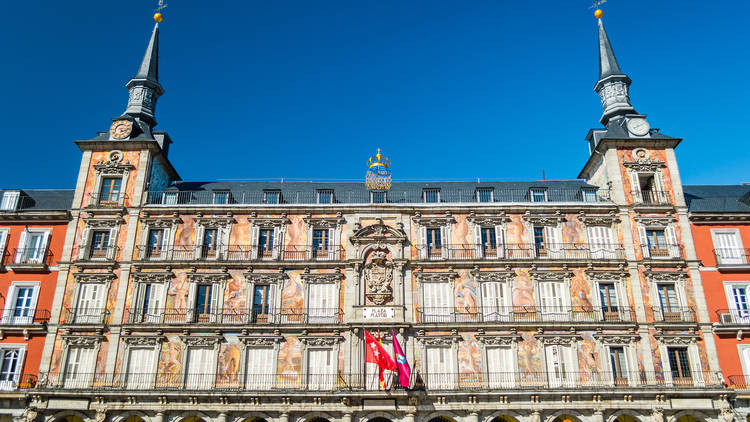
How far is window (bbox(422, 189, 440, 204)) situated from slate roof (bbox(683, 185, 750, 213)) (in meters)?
17.1

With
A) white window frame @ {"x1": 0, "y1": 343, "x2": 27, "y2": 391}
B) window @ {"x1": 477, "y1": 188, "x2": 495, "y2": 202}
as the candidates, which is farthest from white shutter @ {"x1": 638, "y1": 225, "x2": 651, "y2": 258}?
white window frame @ {"x1": 0, "y1": 343, "x2": 27, "y2": 391}

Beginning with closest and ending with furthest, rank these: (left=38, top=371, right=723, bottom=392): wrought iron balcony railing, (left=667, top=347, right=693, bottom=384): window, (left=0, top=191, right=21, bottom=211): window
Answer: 1. (left=38, top=371, right=723, bottom=392): wrought iron balcony railing
2. (left=667, top=347, right=693, bottom=384): window
3. (left=0, top=191, right=21, bottom=211): window

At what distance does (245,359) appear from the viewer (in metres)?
37.2

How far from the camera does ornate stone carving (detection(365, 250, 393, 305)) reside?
126 feet

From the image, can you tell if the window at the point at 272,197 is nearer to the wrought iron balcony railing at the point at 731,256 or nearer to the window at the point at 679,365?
the window at the point at 679,365

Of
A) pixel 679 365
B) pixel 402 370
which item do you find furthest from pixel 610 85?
pixel 402 370

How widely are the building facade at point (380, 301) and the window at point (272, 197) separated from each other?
147 mm

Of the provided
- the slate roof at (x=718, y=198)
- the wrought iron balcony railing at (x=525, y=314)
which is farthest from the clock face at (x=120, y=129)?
the slate roof at (x=718, y=198)

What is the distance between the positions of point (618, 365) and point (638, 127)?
17.2m

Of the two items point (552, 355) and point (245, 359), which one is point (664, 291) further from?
point (245, 359)

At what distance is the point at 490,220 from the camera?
40719 millimetres

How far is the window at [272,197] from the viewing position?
42.4 m

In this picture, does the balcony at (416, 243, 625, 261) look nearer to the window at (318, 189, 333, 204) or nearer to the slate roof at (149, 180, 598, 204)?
the slate roof at (149, 180, 598, 204)

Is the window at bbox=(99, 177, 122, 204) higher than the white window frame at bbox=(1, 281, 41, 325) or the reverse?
higher
